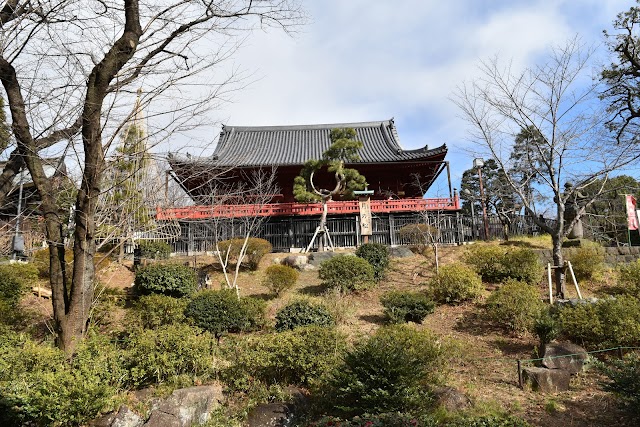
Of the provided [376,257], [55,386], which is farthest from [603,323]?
[55,386]

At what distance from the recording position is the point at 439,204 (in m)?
18.5

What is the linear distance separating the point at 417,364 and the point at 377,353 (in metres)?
0.55

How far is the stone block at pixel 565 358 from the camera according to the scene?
6777 millimetres

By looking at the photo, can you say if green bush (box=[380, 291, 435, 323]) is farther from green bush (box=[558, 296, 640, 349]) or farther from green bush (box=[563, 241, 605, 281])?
green bush (box=[563, 241, 605, 281])

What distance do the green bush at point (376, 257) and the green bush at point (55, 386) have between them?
8.24 meters

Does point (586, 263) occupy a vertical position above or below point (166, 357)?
above

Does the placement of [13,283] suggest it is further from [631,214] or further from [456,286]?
[631,214]

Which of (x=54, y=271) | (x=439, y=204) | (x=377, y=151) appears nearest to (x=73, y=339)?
(x=54, y=271)

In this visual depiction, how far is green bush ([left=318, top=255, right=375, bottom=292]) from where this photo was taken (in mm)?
11938

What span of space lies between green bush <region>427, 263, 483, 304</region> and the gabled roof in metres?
12.8

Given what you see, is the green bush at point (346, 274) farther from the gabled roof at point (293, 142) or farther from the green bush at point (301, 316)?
the gabled roof at point (293, 142)

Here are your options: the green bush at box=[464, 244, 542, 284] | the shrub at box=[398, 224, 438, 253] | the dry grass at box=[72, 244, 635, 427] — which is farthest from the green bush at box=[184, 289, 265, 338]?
the shrub at box=[398, 224, 438, 253]

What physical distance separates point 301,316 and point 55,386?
14.1ft

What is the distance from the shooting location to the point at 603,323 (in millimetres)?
7695
